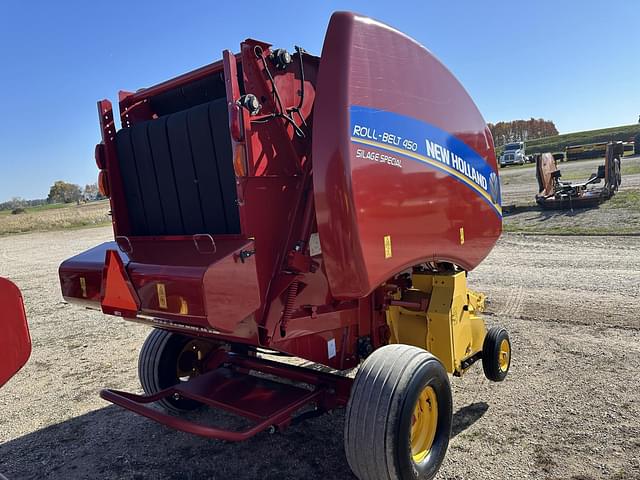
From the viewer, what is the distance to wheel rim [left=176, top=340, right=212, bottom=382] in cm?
445

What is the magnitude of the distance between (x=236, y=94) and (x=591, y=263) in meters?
8.20

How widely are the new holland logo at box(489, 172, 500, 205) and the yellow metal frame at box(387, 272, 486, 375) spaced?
0.90 meters

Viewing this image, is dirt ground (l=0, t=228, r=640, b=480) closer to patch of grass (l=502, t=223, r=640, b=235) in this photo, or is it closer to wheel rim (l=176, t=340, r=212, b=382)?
wheel rim (l=176, t=340, r=212, b=382)

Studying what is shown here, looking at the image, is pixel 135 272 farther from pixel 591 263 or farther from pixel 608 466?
pixel 591 263

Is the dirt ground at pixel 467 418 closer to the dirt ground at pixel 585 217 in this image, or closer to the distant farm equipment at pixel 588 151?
the dirt ground at pixel 585 217

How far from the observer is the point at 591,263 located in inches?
348

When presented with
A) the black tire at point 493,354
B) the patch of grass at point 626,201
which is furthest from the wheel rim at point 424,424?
the patch of grass at point 626,201

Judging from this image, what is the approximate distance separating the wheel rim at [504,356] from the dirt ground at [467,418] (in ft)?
0.62

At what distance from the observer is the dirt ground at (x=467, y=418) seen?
3393 millimetres

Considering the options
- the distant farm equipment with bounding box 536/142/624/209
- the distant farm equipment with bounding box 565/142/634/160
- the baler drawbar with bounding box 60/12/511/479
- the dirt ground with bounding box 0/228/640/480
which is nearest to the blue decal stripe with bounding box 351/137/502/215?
the baler drawbar with bounding box 60/12/511/479

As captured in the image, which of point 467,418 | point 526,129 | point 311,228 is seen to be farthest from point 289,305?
point 526,129

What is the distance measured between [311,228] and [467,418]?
2.14m

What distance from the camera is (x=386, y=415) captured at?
109 inches

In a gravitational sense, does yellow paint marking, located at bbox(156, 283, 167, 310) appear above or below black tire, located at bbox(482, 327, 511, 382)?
above
